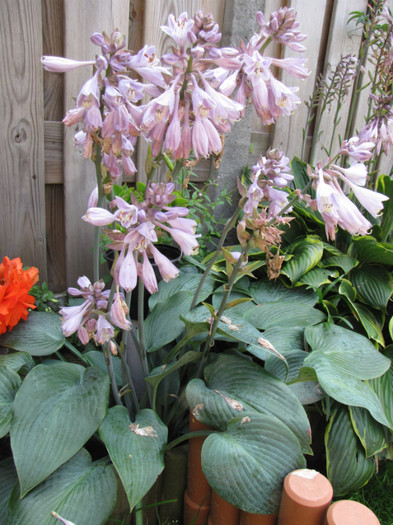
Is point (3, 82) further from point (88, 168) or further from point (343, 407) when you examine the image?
point (343, 407)

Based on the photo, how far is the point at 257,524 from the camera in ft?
3.76

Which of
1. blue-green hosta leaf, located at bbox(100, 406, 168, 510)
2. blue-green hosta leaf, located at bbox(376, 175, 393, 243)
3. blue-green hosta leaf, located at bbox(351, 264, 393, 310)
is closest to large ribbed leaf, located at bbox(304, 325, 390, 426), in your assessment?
blue-green hosta leaf, located at bbox(351, 264, 393, 310)

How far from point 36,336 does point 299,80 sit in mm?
2279

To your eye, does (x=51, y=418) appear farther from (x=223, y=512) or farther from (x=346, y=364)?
(x=346, y=364)

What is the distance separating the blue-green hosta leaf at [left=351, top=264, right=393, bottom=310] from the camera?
1878mm

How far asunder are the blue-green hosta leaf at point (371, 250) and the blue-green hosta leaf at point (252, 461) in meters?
1.11

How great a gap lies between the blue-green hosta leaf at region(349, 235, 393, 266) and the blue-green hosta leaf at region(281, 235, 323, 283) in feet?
0.59

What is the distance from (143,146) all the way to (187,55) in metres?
1.27

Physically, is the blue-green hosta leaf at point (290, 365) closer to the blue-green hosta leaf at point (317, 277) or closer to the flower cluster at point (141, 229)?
the blue-green hosta leaf at point (317, 277)

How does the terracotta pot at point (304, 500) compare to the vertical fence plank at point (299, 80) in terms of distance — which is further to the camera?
the vertical fence plank at point (299, 80)

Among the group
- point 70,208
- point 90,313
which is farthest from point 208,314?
point 70,208

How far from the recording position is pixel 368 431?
1421mm

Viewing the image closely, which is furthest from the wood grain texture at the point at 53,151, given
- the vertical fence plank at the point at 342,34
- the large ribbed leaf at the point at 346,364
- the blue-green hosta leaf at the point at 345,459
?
the vertical fence plank at the point at 342,34

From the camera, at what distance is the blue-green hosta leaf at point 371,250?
1912 millimetres
